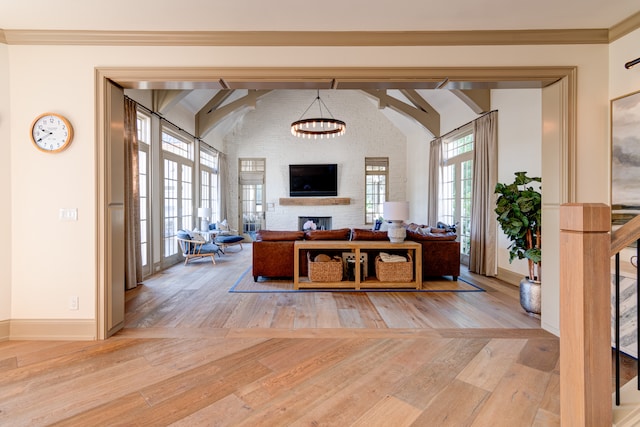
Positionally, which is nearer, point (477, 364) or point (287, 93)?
point (477, 364)

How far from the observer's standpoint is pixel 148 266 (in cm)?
518

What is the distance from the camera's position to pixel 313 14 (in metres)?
2.57

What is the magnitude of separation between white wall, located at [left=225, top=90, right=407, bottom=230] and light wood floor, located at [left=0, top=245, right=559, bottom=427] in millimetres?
5505

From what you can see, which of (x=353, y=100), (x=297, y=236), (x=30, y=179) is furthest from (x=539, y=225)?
(x=353, y=100)

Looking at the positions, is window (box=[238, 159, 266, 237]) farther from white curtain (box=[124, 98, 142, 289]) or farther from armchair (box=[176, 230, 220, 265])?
white curtain (box=[124, 98, 142, 289])

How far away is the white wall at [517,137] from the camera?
4.23m

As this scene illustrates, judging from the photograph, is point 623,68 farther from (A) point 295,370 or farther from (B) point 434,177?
(B) point 434,177

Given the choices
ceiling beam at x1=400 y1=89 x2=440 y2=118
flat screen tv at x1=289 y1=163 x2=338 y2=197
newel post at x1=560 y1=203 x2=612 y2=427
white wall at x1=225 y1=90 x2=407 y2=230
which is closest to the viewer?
newel post at x1=560 y1=203 x2=612 y2=427

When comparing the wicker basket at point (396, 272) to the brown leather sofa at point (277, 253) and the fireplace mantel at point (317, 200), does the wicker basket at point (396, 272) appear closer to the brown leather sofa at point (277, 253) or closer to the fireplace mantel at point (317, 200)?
the brown leather sofa at point (277, 253)

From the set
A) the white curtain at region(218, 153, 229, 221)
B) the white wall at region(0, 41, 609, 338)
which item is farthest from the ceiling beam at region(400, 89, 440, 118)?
the white curtain at region(218, 153, 229, 221)

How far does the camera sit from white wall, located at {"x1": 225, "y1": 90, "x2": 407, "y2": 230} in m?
8.98

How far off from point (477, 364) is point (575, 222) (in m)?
1.56

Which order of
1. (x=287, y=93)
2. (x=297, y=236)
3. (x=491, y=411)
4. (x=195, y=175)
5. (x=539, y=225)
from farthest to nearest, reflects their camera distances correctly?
(x=287, y=93)
(x=195, y=175)
(x=297, y=236)
(x=539, y=225)
(x=491, y=411)

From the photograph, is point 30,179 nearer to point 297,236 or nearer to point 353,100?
point 297,236
